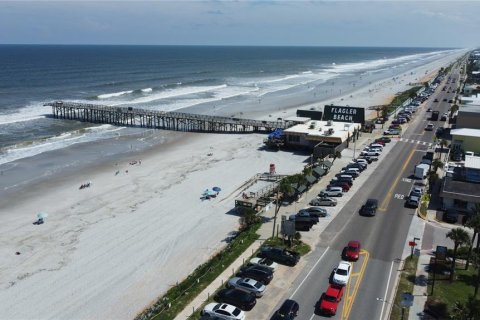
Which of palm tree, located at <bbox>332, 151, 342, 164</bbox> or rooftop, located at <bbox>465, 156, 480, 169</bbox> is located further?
palm tree, located at <bbox>332, 151, 342, 164</bbox>

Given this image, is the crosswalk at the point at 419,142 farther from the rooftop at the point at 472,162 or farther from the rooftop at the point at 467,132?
the rooftop at the point at 472,162

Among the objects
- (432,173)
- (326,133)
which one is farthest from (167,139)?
(432,173)

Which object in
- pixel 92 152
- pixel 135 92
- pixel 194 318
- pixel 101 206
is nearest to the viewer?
pixel 194 318

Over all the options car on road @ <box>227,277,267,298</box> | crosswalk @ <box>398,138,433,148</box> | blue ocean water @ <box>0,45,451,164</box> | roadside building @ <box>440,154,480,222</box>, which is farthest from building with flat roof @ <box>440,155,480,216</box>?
blue ocean water @ <box>0,45,451,164</box>

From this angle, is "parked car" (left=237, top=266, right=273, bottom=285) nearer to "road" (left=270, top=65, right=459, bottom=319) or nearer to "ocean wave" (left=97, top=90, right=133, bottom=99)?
"road" (left=270, top=65, right=459, bottom=319)

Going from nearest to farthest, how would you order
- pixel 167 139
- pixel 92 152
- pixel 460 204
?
pixel 460 204 < pixel 92 152 < pixel 167 139

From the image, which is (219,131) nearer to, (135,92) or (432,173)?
(432,173)
